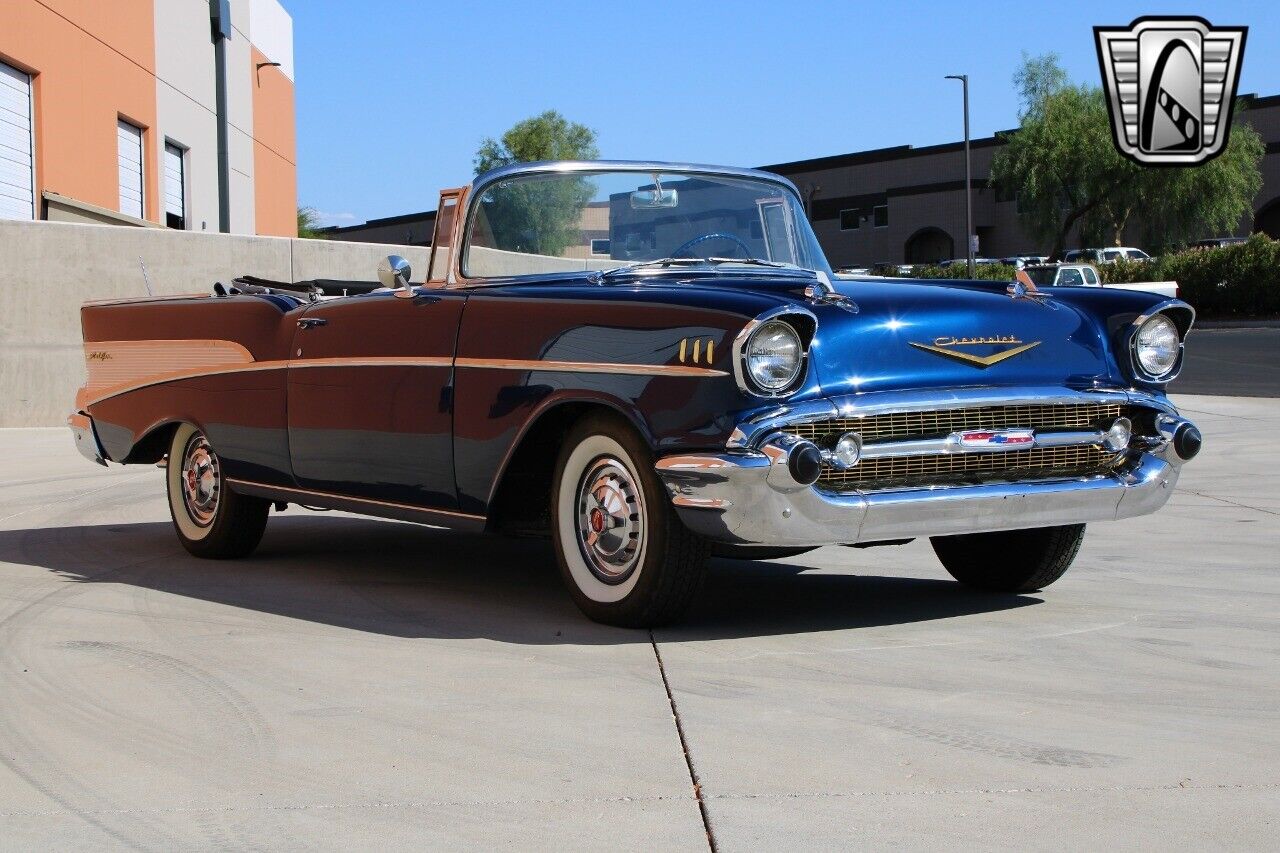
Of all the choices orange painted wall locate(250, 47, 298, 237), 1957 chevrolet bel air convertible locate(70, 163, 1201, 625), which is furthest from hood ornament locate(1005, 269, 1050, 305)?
orange painted wall locate(250, 47, 298, 237)

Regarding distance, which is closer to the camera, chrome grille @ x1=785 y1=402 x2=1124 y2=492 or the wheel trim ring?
chrome grille @ x1=785 y1=402 x2=1124 y2=492

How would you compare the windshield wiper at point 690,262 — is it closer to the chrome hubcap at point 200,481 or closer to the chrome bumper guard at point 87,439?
the chrome hubcap at point 200,481

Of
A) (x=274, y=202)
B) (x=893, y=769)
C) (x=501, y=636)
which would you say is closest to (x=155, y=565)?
(x=501, y=636)

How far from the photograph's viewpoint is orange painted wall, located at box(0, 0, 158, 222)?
22609mm

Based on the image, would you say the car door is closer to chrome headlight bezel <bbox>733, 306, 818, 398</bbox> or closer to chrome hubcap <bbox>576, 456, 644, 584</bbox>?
chrome hubcap <bbox>576, 456, 644, 584</bbox>

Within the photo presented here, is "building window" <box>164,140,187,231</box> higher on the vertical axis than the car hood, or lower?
higher

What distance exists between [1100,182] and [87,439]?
5149cm

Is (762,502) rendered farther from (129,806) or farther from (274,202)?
(274,202)

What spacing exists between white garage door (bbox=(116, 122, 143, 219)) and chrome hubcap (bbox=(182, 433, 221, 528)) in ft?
70.0

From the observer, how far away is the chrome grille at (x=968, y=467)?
16.0ft

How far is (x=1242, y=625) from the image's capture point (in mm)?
5383

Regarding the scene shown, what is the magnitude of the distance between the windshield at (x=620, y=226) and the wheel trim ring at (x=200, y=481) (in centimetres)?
177

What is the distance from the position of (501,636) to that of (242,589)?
1584 millimetres

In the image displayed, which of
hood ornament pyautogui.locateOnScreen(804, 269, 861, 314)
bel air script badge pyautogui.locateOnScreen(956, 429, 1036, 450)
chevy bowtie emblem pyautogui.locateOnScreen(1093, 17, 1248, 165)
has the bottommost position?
bel air script badge pyautogui.locateOnScreen(956, 429, 1036, 450)
